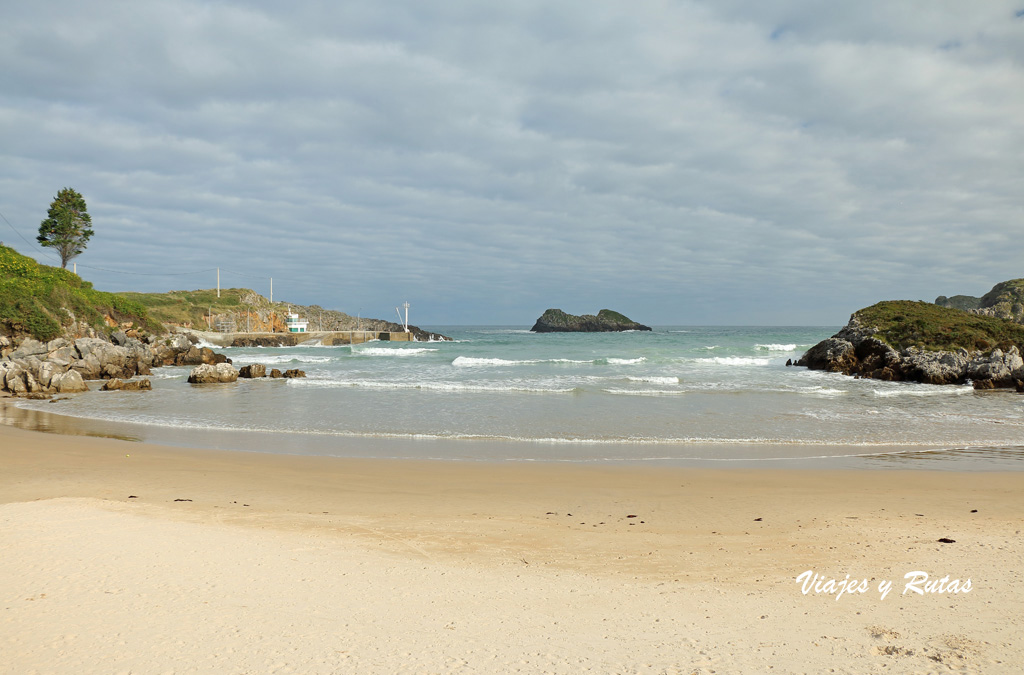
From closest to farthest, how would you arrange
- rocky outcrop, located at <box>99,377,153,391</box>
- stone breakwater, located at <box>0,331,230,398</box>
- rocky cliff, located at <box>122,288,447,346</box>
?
stone breakwater, located at <box>0,331,230,398</box>, rocky outcrop, located at <box>99,377,153,391</box>, rocky cliff, located at <box>122,288,447,346</box>

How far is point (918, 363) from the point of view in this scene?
27.8 metres

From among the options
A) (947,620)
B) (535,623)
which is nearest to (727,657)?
(535,623)

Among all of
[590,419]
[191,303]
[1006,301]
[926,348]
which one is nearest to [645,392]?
[590,419]

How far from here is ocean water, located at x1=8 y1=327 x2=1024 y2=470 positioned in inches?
475

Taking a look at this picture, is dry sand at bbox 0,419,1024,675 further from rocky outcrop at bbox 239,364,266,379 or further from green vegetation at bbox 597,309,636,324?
green vegetation at bbox 597,309,636,324

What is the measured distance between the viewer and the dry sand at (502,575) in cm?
339

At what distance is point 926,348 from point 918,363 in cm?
157

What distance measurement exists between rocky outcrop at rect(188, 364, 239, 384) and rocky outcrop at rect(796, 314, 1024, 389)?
31.5m

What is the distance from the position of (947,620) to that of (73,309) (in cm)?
4474

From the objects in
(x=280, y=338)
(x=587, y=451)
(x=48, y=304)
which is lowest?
(x=587, y=451)

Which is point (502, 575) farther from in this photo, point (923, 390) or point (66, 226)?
point (66, 226)

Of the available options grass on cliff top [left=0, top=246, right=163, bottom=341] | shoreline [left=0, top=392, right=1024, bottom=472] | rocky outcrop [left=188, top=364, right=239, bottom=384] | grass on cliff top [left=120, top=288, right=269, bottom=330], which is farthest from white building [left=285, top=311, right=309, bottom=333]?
shoreline [left=0, top=392, right=1024, bottom=472]

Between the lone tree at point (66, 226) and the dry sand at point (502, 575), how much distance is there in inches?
2521

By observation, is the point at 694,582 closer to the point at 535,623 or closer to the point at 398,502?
the point at 535,623
